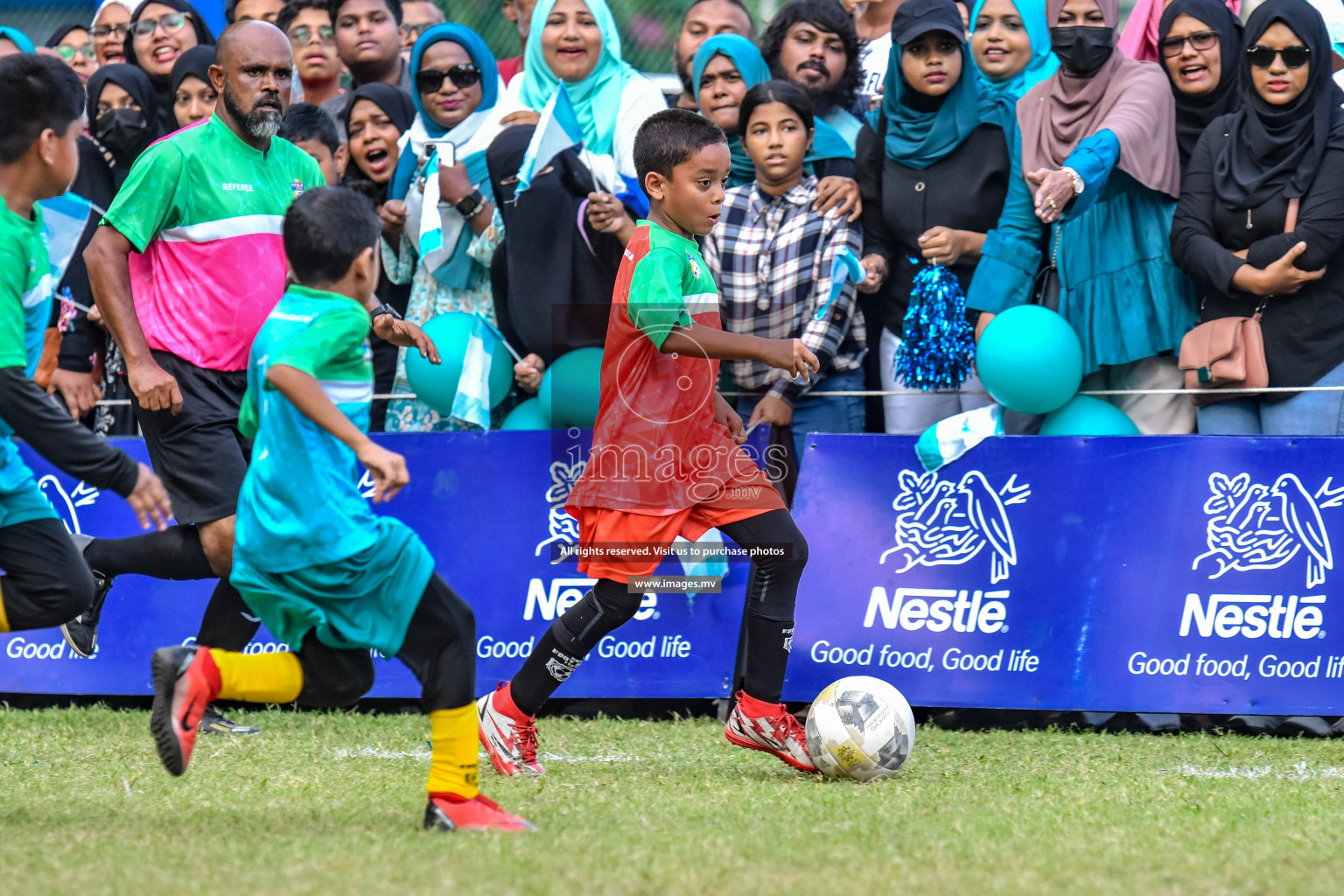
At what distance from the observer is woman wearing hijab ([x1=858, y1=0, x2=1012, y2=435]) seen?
264 inches

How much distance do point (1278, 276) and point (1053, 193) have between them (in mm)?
957

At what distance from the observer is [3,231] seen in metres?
4.23

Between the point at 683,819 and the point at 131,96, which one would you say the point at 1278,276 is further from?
the point at 131,96

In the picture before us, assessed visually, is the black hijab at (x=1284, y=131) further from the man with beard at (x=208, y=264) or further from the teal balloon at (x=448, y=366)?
the man with beard at (x=208, y=264)

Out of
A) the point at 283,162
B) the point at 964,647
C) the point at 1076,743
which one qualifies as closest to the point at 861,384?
the point at 964,647

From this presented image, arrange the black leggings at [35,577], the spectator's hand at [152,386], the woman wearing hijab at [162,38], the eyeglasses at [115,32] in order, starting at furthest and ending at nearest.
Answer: the eyeglasses at [115,32] → the woman wearing hijab at [162,38] → the spectator's hand at [152,386] → the black leggings at [35,577]

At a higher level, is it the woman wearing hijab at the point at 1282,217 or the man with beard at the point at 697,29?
the man with beard at the point at 697,29

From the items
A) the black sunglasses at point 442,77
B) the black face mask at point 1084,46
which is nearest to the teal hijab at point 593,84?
the black sunglasses at point 442,77

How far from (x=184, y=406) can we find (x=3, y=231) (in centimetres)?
145

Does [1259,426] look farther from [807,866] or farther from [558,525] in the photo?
[807,866]

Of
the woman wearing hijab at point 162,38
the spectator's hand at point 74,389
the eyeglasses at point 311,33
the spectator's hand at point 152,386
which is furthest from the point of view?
the eyeglasses at point 311,33

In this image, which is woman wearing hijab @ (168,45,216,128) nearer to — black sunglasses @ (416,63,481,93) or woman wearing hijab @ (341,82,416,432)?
woman wearing hijab @ (341,82,416,432)

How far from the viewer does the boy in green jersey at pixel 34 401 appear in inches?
165

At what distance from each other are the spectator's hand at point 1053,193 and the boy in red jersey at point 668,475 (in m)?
1.55
